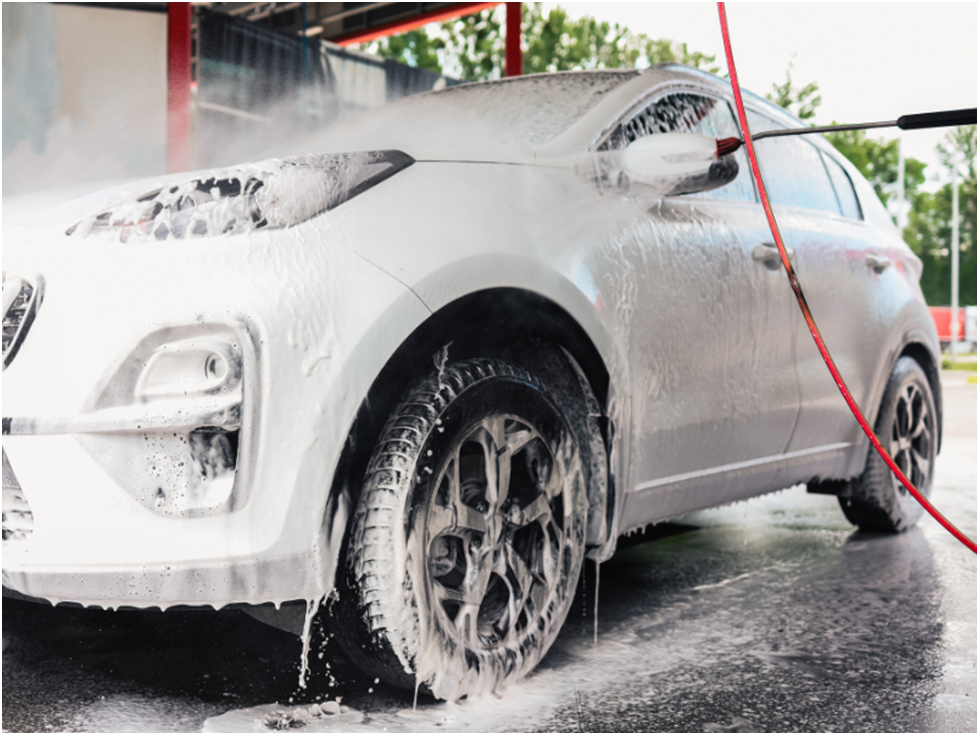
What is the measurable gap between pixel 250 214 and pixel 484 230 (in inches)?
20.3

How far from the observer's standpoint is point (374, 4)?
12141 millimetres

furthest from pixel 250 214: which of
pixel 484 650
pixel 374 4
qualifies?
pixel 374 4

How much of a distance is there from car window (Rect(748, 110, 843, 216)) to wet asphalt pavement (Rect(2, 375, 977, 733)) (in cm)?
134

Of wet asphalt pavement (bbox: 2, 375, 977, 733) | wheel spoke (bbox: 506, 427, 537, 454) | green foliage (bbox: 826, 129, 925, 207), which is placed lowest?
wet asphalt pavement (bbox: 2, 375, 977, 733)

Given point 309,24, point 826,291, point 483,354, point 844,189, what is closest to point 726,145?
point 483,354

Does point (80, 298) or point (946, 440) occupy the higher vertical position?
point (80, 298)

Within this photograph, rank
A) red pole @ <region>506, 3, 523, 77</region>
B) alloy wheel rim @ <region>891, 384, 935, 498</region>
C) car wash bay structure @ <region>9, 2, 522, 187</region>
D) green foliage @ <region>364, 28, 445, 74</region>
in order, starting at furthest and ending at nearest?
green foliage @ <region>364, 28, 445, 74</region>
red pole @ <region>506, 3, 523, 77</region>
car wash bay structure @ <region>9, 2, 522, 187</region>
alloy wheel rim @ <region>891, 384, 935, 498</region>

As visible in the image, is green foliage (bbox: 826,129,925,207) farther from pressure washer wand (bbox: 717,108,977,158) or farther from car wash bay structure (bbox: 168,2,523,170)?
pressure washer wand (bbox: 717,108,977,158)

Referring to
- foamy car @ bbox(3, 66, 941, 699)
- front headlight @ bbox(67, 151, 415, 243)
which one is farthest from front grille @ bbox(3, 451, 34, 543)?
front headlight @ bbox(67, 151, 415, 243)

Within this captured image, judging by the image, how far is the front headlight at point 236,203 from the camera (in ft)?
6.10

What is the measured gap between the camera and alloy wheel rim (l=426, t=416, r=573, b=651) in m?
2.09

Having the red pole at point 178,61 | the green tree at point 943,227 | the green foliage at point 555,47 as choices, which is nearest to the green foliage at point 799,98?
the green foliage at point 555,47

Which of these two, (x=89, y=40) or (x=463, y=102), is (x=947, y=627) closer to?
(x=463, y=102)

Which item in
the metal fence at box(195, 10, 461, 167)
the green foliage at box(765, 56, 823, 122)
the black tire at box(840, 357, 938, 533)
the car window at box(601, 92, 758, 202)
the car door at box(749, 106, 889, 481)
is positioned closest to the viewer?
the car window at box(601, 92, 758, 202)
